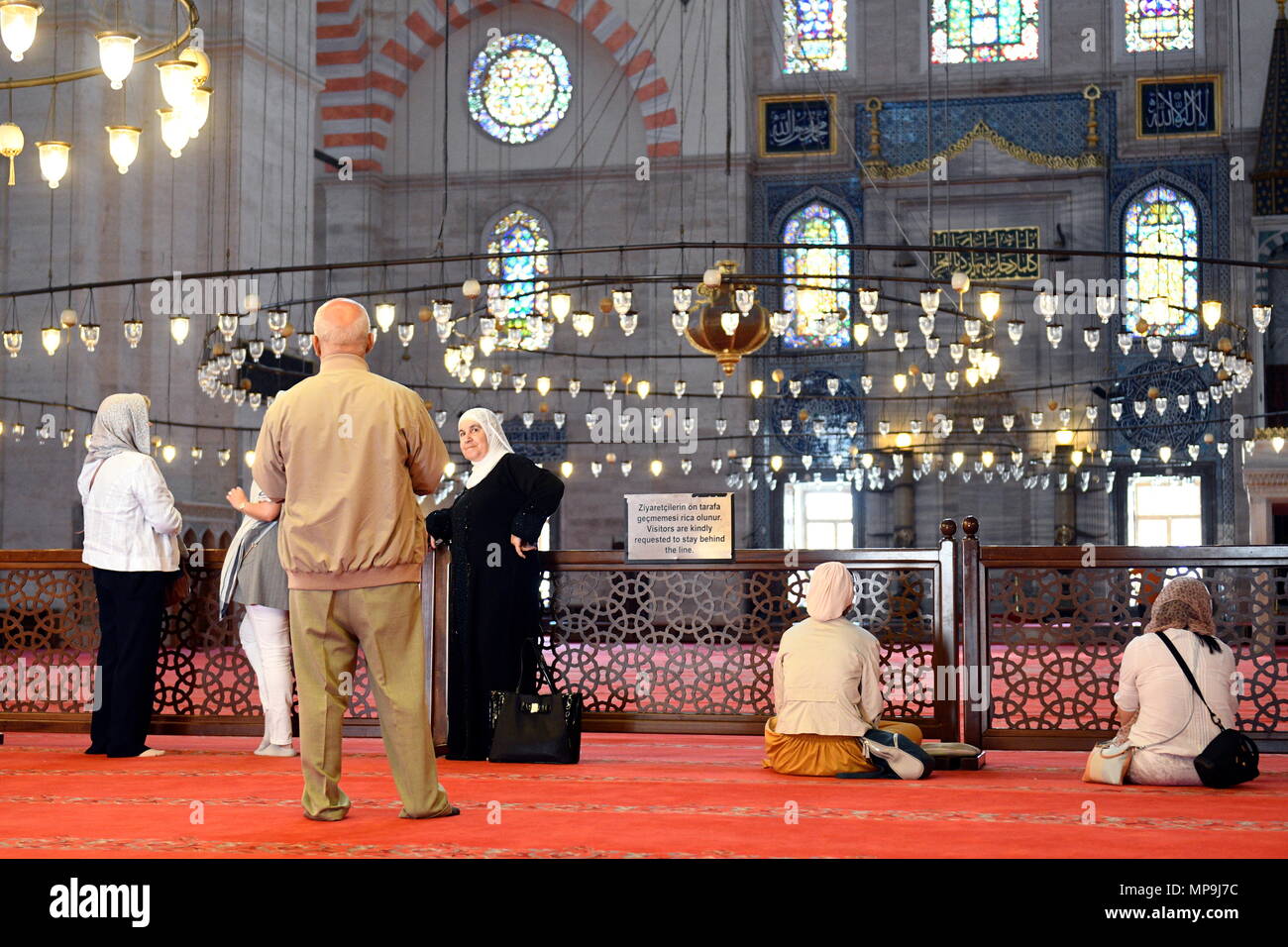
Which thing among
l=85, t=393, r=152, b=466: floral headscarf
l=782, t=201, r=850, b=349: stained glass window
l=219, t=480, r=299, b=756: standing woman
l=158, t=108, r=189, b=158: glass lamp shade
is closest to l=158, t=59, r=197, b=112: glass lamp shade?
l=158, t=108, r=189, b=158: glass lamp shade

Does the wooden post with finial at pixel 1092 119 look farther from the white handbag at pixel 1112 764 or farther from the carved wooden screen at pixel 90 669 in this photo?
the white handbag at pixel 1112 764

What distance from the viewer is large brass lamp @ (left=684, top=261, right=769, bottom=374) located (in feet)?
28.1

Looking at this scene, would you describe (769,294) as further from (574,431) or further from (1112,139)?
(1112,139)

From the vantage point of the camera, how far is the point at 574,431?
17516 millimetres

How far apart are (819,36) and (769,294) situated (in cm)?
320

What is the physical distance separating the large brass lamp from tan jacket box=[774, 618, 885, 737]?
4305 millimetres

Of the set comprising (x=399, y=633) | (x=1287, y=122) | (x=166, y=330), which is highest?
(x=1287, y=122)

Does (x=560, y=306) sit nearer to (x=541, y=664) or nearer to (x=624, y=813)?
(x=541, y=664)

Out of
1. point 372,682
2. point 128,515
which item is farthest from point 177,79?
point 372,682

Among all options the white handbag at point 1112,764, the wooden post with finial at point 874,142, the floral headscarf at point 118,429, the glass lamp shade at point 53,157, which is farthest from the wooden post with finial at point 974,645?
the wooden post with finial at point 874,142

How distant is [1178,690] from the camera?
4113 mm

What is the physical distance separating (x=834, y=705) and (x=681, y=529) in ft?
3.99

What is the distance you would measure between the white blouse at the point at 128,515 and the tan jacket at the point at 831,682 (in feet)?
6.42
